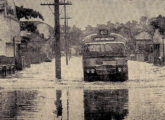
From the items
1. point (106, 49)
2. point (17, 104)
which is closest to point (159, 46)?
point (106, 49)

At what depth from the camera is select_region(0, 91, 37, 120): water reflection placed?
33.1 ft

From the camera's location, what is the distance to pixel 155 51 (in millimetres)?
38844

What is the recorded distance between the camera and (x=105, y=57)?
63.9ft

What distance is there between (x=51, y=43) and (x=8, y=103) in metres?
38.7

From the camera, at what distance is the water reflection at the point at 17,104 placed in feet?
33.1

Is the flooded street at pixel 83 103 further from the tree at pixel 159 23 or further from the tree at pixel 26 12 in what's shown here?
the tree at pixel 159 23

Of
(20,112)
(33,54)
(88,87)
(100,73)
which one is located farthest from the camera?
(33,54)

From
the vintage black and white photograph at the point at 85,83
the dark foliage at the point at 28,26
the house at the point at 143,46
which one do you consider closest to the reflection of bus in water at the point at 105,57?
the vintage black and white photograph at the point at 85,83

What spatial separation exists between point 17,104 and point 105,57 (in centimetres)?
793

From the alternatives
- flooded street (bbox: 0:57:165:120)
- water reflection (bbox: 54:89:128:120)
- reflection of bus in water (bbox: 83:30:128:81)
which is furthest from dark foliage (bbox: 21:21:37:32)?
water reflection (bbox: 54:89:128:120)

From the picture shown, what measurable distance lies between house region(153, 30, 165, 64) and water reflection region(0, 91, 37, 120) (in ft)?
68.2

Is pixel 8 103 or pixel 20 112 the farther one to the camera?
pixel 8 103

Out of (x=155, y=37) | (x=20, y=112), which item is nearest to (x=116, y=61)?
(x=20, y=112)

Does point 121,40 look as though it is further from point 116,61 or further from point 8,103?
point 8,103
